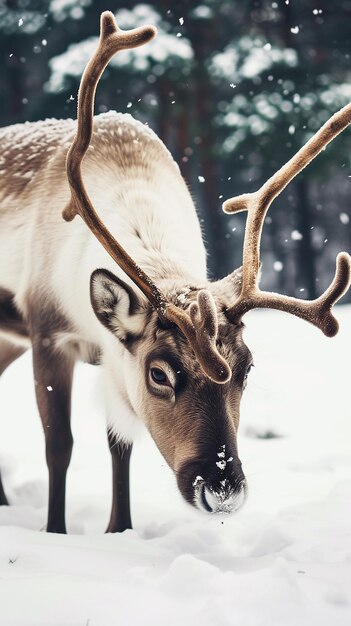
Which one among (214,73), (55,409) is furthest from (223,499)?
(214,73)

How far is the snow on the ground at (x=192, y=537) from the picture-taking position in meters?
2.22

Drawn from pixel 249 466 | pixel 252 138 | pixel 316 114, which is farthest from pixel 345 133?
pixel 249 466

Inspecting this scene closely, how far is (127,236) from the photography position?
3.29 metres

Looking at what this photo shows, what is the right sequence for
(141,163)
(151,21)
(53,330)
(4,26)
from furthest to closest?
1. (4,26)
2. (151,21)
3. (141,163)
4. (53,330)

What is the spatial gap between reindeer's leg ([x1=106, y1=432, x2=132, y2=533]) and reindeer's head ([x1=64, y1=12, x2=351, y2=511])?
28.6 inches

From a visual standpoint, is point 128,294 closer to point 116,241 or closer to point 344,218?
point 116,241

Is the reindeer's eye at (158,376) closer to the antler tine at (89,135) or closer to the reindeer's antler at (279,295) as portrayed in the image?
the antler tine at (89,135)

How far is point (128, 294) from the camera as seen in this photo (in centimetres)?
286

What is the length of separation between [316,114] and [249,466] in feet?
24.9

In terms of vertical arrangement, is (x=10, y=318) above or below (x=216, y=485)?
below

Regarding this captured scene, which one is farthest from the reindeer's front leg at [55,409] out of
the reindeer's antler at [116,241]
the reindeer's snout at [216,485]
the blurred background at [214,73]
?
the blurred background at [214,73]

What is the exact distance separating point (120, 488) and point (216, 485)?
1.28 metres

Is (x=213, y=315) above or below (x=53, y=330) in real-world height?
above

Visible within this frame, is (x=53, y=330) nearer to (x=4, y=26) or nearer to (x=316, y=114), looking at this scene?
(x=316, y=114)
